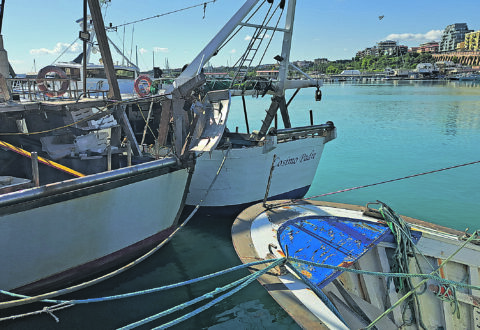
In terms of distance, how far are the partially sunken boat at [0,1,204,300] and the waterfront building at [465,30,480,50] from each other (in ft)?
696

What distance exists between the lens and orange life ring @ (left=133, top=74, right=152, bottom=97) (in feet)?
48.6

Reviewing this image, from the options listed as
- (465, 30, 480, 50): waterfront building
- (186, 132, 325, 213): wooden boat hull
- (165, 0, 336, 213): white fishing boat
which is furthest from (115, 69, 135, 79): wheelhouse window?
(465, 30, 480, 50): waterfront building

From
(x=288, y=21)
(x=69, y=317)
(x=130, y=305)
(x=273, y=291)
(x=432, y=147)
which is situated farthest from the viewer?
(x=432, y=147)

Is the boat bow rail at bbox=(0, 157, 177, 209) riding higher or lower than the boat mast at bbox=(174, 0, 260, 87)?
lower

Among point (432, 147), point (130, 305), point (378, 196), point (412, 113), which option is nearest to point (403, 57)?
point (412, 113)

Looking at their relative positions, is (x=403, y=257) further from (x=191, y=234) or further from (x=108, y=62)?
(x=108, y=62)

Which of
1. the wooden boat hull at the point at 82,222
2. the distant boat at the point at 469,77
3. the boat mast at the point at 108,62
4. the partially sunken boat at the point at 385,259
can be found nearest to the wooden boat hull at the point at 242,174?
the wooden boat hull at the point at 82,222

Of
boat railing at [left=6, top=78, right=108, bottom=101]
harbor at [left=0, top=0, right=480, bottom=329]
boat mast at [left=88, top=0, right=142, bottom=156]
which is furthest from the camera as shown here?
boat railing at [left=6, top=78, right=108, bottom=101]

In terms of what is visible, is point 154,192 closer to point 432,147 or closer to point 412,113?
point 432,147

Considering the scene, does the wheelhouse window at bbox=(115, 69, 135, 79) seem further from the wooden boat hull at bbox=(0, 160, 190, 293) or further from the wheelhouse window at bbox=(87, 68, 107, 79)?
the wooden boat hull at bbox=(0, 160, 190, 293)

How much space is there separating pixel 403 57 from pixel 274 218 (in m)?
186

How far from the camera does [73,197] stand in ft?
19.7

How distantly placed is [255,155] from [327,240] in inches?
177

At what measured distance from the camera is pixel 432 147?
23.1 metres
